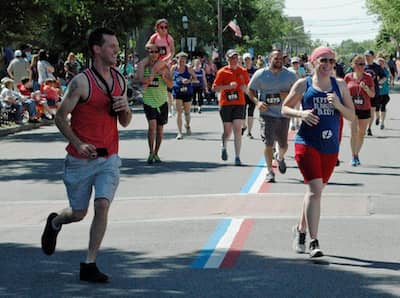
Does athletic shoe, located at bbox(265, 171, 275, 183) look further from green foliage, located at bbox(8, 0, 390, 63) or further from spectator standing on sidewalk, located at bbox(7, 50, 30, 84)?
spectator standing on sidewalk, located at bbox(7, 50, 30, 84)

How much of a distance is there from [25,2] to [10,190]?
829cm

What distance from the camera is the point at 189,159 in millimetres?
18422

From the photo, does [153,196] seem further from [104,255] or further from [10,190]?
[104,255]

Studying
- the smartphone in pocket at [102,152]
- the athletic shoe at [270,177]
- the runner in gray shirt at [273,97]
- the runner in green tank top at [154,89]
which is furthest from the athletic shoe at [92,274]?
the runner in green tank top at [154,89]

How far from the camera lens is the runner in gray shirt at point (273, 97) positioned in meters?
14.8

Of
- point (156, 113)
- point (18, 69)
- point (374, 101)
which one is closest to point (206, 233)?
point (156, 113)

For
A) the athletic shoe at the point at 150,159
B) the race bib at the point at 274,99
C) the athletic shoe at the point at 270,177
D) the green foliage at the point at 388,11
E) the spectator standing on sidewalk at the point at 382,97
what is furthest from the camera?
the green foliage at the point at 388,11

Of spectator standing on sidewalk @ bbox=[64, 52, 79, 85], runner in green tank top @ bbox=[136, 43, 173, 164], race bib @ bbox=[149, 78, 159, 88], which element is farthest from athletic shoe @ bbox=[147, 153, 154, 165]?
spectator standing on sidewalk @ bbox=[64, 52, 79, 85]

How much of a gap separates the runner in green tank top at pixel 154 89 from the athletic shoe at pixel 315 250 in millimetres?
8821

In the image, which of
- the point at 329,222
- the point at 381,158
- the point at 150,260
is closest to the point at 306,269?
the point at 150,260

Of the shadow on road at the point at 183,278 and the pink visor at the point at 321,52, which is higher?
the pink visor at the point at 321,52

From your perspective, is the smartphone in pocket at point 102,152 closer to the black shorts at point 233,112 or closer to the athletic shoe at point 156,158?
the black shorts at point 233,112

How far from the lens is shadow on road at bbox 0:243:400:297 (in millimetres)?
7473

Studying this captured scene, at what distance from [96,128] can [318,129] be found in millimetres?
2070
